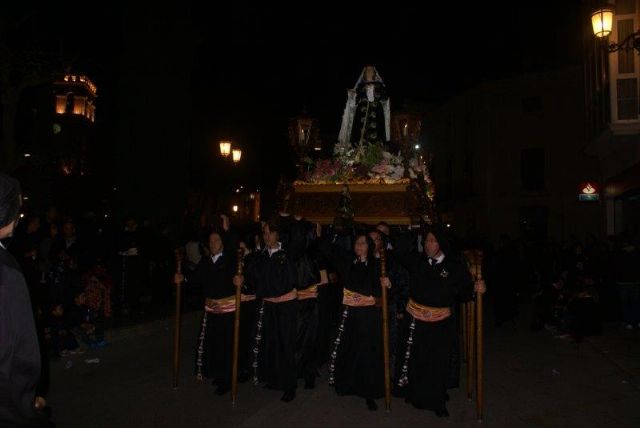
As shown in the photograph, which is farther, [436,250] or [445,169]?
[445,169]

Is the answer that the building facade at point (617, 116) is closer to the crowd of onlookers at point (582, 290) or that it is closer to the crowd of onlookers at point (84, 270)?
the crowd of onlookers at point (582, 290)

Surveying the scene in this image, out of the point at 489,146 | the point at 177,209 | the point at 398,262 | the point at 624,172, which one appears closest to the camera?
the point at 398,262

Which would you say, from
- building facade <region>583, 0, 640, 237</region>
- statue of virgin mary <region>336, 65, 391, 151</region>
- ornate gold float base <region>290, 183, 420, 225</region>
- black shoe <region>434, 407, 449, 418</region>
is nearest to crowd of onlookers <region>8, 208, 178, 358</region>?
ornate gold float base <region>290, 183, 420, 225</region>

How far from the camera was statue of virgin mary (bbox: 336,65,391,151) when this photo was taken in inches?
384

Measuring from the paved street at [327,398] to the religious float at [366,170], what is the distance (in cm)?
247

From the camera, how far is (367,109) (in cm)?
988

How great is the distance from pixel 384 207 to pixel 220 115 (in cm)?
2134

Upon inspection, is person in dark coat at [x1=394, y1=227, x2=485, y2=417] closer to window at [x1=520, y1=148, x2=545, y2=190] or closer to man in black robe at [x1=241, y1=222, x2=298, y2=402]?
man in black robe at [x1=241, y1=222, x2=298, y2=402]

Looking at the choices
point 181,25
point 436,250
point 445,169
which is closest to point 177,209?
point 181,25

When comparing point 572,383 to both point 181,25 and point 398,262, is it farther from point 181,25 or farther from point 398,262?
point 181,25

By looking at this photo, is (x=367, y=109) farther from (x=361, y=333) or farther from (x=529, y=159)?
(x=529, y=159)

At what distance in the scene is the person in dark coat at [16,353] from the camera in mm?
2268

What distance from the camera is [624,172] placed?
14023 mm

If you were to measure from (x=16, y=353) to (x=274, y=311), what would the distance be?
3909mm
